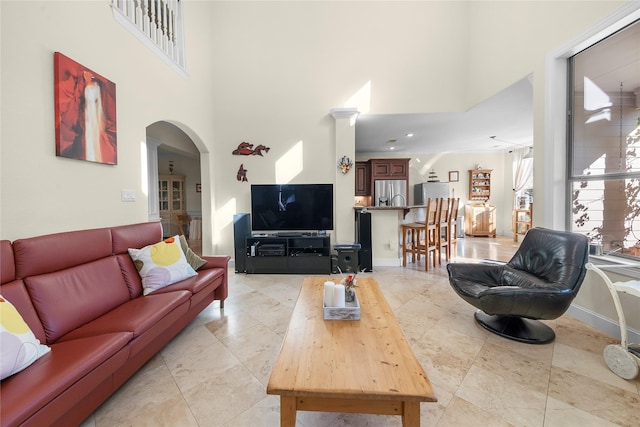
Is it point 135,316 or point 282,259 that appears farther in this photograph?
point 282,259

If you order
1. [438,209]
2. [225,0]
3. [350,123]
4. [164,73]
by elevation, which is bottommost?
[438,209]

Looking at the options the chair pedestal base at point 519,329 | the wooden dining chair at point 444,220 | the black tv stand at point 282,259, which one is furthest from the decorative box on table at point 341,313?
the wooden dining chair at point 444,220

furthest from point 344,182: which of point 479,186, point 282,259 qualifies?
point 479,186

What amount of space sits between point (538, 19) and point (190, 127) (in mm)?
4369

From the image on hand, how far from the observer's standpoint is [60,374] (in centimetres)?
105

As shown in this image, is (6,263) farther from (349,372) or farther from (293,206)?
(293,206)

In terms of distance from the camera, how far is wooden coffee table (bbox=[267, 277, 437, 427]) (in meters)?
1.00

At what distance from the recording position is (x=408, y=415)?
1012mm

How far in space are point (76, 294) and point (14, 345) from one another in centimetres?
58

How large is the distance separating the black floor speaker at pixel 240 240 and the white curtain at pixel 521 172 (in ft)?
23.3

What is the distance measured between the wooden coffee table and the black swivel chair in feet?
3.41

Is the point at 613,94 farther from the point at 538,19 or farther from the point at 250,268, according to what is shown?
the point at 250,268

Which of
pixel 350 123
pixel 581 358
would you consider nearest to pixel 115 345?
pixel 581 358

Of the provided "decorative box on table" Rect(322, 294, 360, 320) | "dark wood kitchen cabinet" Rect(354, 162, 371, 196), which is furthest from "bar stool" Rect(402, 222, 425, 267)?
"decorative box on table" Rect(322, 294, 360, 320)
